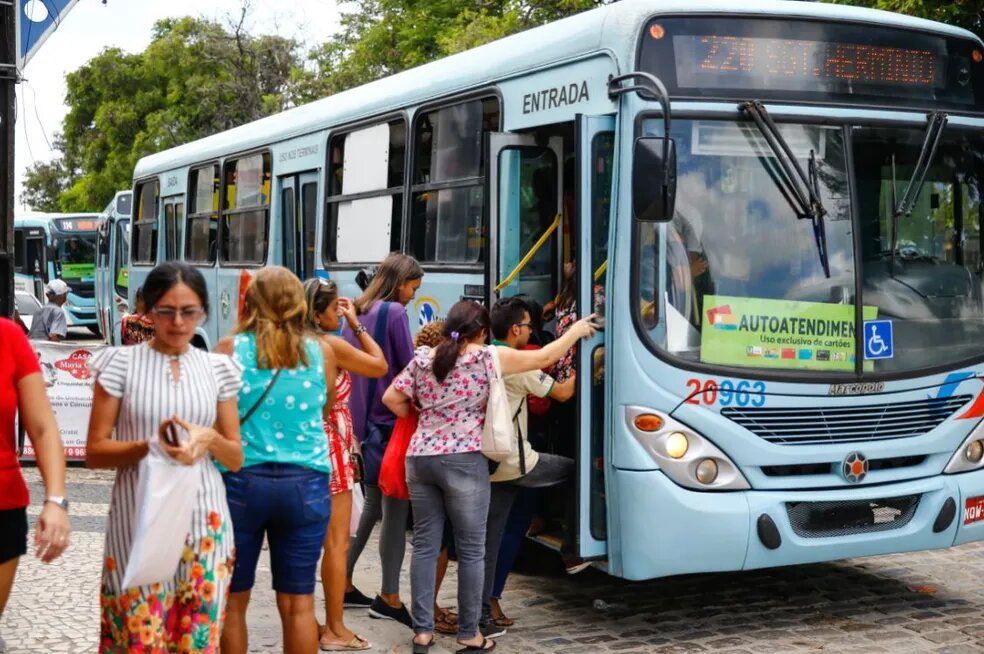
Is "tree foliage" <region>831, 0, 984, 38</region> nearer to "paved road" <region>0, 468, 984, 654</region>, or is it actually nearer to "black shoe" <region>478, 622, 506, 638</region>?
"paved road" <region>0, 468, 984, 654</region>

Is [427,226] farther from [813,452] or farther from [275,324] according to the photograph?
[275,324]

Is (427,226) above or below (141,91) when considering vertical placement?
below

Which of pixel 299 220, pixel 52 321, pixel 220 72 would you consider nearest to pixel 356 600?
pixel 299 220

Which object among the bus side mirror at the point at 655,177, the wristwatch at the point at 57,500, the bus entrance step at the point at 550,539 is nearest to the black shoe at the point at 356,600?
the bus entrance step at the point at 550,539


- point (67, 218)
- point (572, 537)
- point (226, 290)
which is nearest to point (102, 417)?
point (572, 537)

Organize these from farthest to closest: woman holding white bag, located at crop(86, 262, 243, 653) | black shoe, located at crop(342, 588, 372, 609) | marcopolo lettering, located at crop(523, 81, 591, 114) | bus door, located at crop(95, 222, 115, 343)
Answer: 1. bus door, located at crop(95, 222, 115, 343)
2. black shoe, located at crop(342, 588, 372, 609)
3. marcopolo lettering, located at crop(523, 81, 591, 114)
4. woman holding white bag, located at crop(86, 262, 243, 653)

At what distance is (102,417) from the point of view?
4.19m

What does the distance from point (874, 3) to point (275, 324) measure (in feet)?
34.6

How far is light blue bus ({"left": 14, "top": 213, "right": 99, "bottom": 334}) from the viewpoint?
3656cm

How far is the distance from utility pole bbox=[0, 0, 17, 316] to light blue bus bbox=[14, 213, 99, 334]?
31.0 metres

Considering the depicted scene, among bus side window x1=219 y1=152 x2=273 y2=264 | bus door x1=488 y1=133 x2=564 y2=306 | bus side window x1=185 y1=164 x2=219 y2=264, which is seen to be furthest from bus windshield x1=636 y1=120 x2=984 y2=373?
bus side window x1=185 y1=164 x2=219 y2=264

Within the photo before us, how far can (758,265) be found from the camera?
659 centimetres

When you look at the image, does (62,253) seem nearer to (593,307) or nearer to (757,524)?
(593,307)

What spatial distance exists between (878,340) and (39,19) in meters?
4.42
